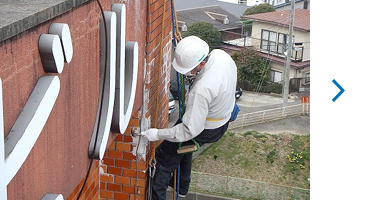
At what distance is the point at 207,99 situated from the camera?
4.25m

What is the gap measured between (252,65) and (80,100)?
84.8 feet

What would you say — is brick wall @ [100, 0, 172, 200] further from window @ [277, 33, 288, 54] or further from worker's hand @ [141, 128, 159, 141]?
window @ [277, 33, 288, 54]

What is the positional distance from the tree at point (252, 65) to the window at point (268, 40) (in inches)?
47.9

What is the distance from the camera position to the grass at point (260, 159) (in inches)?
486

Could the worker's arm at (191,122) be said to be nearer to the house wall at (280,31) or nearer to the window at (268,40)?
the house wall at (280,31)

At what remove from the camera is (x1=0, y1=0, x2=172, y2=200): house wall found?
94.9 inches

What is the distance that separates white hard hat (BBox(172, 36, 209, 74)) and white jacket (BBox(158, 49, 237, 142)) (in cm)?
12

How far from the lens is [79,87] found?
305cm

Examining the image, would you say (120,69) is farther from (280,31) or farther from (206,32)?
(206,32)

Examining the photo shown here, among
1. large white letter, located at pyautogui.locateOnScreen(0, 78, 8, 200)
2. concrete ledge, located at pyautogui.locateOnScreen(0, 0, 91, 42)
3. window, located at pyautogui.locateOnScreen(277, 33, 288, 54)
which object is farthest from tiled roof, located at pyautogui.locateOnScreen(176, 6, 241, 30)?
large white letter, located at pyautogui.locateOnScreen(0, 78, 8, 200)

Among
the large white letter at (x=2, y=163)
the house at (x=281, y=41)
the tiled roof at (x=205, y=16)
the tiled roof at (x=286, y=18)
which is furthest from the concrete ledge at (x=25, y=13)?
the tiled roof at (x=205, y=16)

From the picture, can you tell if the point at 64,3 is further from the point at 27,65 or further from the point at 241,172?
the point at 241,172

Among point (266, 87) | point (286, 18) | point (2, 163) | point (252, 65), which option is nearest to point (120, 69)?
point (2, 163)
